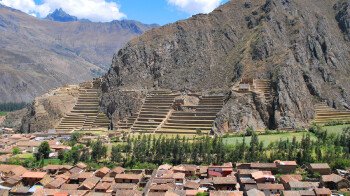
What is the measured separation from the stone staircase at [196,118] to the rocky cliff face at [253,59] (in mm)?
2913

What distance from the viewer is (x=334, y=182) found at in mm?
60875

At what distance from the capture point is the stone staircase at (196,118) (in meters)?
105

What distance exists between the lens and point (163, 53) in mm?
136750

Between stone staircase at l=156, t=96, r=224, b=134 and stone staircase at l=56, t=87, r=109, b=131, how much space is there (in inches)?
775

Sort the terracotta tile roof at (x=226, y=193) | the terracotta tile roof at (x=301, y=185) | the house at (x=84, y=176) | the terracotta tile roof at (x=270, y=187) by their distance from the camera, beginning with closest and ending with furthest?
the terracotta tile roof at (x=226, y=193), the terracotta tile roof at (x=301, y=185), the terracotta tile roof at (x=270, y=187), the house at (x=84, y=176)

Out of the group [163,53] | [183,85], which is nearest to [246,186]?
[183,85]

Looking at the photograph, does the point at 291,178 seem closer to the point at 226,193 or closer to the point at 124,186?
the point at 226,193

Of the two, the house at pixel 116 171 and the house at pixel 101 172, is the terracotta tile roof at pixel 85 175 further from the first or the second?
the house at pixel 116 171

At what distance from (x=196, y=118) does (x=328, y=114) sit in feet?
105

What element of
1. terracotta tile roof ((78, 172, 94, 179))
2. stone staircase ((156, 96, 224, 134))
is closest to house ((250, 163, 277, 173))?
terracotta tile roof ((78, 172, 94, 179))

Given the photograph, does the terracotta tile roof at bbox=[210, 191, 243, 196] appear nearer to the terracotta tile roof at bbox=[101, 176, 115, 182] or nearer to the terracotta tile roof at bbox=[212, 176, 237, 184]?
the terracotta tile roof at bbox=[212, 176, 237, 184]

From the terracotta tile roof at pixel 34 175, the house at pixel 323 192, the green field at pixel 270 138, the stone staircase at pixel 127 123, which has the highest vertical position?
the stone staircase at pixel 127 123

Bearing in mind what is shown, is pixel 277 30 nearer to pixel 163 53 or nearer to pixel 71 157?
pixel 163 53

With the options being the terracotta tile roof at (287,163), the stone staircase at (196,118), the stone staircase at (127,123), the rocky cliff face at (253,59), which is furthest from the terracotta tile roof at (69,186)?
the stone staircase at (127,123)
